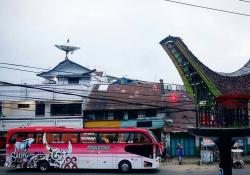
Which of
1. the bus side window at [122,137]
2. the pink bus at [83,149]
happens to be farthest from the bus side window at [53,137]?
the bus side window at [122,137]

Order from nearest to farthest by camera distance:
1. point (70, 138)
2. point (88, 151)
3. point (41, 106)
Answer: point (88, 151), point (70, 138), point (41, 106)

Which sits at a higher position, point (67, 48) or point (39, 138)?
point (67, 48)

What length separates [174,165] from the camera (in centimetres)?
2928

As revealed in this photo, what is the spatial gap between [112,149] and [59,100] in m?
14.4

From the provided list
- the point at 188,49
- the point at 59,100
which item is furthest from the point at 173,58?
the point at 59,100

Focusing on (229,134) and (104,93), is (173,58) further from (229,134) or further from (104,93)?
(104,93)

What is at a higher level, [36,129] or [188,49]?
[188,49]

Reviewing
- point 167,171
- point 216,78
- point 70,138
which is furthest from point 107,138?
point 216,78

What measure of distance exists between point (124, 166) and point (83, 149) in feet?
11.4

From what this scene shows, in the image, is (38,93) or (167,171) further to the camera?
(38,93)

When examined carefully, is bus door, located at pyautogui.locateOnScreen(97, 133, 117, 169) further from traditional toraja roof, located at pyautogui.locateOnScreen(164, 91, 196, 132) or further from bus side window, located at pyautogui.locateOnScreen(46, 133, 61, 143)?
traditional toraja roof, located at pyautogui.locateOnScreen(164, 91, 196, 132)

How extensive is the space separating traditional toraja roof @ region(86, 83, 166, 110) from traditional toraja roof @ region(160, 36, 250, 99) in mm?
23018

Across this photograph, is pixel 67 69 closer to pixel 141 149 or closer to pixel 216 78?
pixel 141 149

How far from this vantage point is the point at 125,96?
4009 centimetres
